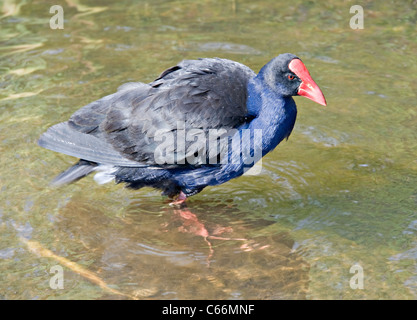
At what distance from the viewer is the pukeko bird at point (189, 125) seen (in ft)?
13.4

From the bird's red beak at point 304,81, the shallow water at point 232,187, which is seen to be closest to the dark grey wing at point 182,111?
the bird's red beak at point 304,81

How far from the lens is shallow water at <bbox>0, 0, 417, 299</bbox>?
12.6 feet

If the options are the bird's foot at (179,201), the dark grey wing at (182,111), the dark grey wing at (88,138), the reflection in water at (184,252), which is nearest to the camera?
the reflection in water at (184,252)

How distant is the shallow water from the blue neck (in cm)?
61

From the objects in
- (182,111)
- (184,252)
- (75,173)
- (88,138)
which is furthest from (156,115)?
(184,252)

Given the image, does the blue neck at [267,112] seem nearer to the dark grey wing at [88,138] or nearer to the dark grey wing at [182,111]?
the dark grey wing at [182,111]

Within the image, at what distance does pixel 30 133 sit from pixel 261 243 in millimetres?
2305

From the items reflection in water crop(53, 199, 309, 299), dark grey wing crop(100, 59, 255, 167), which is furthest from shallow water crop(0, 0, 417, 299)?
dark grey wing crop(100, 59, 255, 167)

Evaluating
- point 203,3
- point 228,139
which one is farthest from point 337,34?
point 228,139

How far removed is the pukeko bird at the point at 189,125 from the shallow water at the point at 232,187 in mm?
366

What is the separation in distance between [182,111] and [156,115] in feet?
0.66

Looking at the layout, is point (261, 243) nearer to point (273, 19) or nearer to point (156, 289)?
point (156, 289)

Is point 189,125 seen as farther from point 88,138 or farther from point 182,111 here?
point 88,138

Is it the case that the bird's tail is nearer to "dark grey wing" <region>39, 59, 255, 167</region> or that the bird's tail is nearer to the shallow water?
"dark grey wing" <region>39, 59, 255, 167</region>
